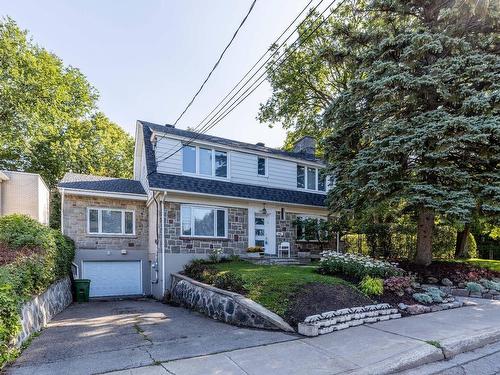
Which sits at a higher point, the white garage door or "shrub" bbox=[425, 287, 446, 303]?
"shrub" bbox=[425, 287, 446, 303]

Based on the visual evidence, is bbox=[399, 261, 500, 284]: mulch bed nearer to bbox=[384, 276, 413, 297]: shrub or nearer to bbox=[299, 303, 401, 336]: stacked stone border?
bbox=[384, 276, 413, 297]: shrub

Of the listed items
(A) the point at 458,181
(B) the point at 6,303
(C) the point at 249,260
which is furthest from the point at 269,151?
(B) the point at 6,303

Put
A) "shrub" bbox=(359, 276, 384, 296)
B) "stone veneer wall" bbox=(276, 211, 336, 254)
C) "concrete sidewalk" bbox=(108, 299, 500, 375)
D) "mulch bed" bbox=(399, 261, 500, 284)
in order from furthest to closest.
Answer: "stone veneer wall" bbox=(276, 211, 336, 254) < "mulch bed" bbox=(399, 261, 500, 284) < "shrub" bbox=(359, 276, 384, 296) < "concrete sidewalk" bbox=(108, 299, 500, 375)

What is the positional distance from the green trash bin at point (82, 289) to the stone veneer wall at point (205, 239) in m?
3.49

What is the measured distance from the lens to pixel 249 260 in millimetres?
12766

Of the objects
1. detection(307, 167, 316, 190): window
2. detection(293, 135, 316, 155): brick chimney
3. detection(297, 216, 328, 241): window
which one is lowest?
detection(297, 216, 328, 241): window

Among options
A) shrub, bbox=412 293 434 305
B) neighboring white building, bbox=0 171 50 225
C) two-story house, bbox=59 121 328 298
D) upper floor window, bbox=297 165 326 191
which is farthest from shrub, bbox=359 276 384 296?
neighboring white building, bbox=0 171 50 225

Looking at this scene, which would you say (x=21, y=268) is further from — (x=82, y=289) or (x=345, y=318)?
(x=82, y=289)

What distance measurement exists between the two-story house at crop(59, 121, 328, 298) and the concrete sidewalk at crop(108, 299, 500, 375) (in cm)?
782

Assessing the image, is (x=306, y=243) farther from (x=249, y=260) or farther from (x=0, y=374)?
(x=0, y=374)

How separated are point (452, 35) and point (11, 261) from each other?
1360 centimetres

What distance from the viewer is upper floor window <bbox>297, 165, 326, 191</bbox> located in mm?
16500

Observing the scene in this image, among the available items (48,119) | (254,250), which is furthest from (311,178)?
(48,119)

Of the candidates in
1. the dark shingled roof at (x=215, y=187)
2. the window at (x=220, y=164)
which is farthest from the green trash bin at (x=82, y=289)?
the window at (x=220, y=164)
